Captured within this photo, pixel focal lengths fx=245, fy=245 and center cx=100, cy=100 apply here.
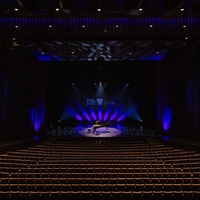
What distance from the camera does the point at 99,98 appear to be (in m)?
23.0

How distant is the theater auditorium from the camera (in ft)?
25.6

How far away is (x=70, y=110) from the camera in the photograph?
2255 cm

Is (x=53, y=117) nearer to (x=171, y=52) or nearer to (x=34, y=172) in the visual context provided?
(x=171, y=52)

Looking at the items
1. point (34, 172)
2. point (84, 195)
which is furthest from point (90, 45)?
point (84, 195)

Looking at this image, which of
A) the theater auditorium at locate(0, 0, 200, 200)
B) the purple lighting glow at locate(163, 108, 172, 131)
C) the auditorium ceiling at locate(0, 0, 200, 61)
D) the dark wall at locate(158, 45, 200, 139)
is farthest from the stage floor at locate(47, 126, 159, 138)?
the auditorium ceiling at locate(0, 0, 200, 61)

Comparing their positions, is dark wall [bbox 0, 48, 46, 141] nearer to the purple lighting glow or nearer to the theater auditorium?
the theater auditorium

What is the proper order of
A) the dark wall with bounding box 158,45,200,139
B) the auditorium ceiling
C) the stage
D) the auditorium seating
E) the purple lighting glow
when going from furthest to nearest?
the purple lighting glow
the stage
the dark wall with bounding box 158,45,200,139
the auditorium ceiling
the auditorium seating

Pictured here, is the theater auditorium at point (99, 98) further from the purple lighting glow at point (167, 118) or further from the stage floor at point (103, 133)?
the stage floor at point (103, 133)

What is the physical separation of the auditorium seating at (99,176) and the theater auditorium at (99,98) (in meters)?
0.03

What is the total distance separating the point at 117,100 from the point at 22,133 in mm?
9643

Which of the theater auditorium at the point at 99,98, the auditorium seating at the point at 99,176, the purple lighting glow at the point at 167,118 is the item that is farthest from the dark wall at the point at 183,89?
the auditorium seating at the point at 99,176

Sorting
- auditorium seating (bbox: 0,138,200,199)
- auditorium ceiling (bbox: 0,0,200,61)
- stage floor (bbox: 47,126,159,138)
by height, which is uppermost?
auditorium ceiling (bbox: 0,0,200,61)

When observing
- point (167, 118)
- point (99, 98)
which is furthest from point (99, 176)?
point (99, 98)

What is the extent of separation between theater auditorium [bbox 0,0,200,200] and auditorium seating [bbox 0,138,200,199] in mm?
32
